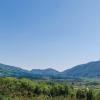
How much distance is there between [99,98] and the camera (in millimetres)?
16203

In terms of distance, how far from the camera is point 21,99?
15.5 metres

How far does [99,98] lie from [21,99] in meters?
4.31

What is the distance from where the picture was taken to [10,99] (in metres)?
16.0

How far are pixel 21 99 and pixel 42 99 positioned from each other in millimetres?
1339

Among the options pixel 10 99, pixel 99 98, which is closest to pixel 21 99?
pixel 10 99

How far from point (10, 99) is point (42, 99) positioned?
176 cm

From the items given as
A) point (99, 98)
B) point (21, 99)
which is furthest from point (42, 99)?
point (99, 98)

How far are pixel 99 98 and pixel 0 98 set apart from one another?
546 cm

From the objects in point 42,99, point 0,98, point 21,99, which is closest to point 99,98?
point 42,99

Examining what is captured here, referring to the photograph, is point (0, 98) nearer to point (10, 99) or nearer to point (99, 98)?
point (10, 99)

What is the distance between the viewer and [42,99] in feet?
53.3

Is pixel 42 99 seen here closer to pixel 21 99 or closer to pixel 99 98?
pixel 21 99

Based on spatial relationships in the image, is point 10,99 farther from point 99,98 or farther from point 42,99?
point 99,98
